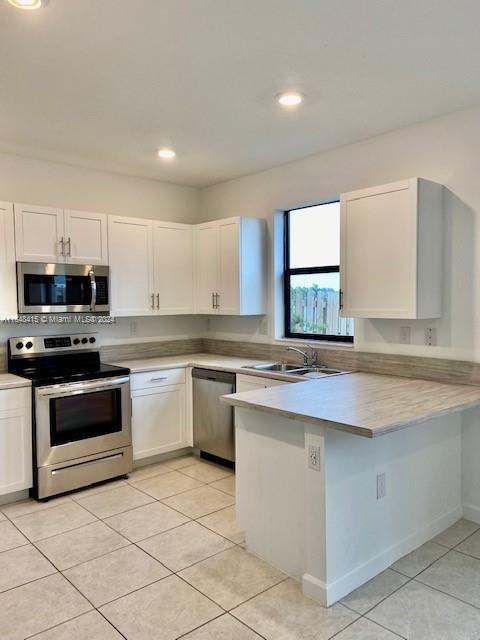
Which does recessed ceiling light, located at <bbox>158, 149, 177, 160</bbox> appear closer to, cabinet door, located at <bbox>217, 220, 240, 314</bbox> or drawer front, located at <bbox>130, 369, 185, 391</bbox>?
cabinet door, located at <bbox>217, 220, 240, 314</bbox>

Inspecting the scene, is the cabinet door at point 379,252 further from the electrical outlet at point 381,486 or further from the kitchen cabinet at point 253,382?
the electrical outlet at point 381,486

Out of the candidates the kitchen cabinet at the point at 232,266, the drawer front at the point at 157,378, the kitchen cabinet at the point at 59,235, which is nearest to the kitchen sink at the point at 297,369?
the kitchen cabinet at the point at 232,266

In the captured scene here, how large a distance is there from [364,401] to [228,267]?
2.15 m

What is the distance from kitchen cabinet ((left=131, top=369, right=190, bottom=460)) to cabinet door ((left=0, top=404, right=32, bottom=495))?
0.84 meters

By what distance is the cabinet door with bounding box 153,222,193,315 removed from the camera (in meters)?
4.45

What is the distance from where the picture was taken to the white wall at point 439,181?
2.99m

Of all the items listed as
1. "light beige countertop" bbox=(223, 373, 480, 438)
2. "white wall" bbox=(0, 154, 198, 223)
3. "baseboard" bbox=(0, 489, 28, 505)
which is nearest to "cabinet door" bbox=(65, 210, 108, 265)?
"white wall" bbox=(0, 154, 198, 223)

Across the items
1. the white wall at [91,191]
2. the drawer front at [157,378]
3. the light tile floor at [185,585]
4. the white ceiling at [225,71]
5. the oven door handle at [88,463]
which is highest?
the white ceiling at [225,71]

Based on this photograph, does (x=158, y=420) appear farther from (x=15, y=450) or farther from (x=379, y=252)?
(x=379, y=252)

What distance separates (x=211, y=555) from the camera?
2.65 m

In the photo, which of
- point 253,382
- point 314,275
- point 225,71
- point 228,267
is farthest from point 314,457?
point 228,267

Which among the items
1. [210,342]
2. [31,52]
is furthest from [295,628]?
[210,342]

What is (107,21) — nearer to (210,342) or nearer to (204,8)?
(204,8)

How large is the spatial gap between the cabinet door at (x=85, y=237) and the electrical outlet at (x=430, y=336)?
2.60 metres
